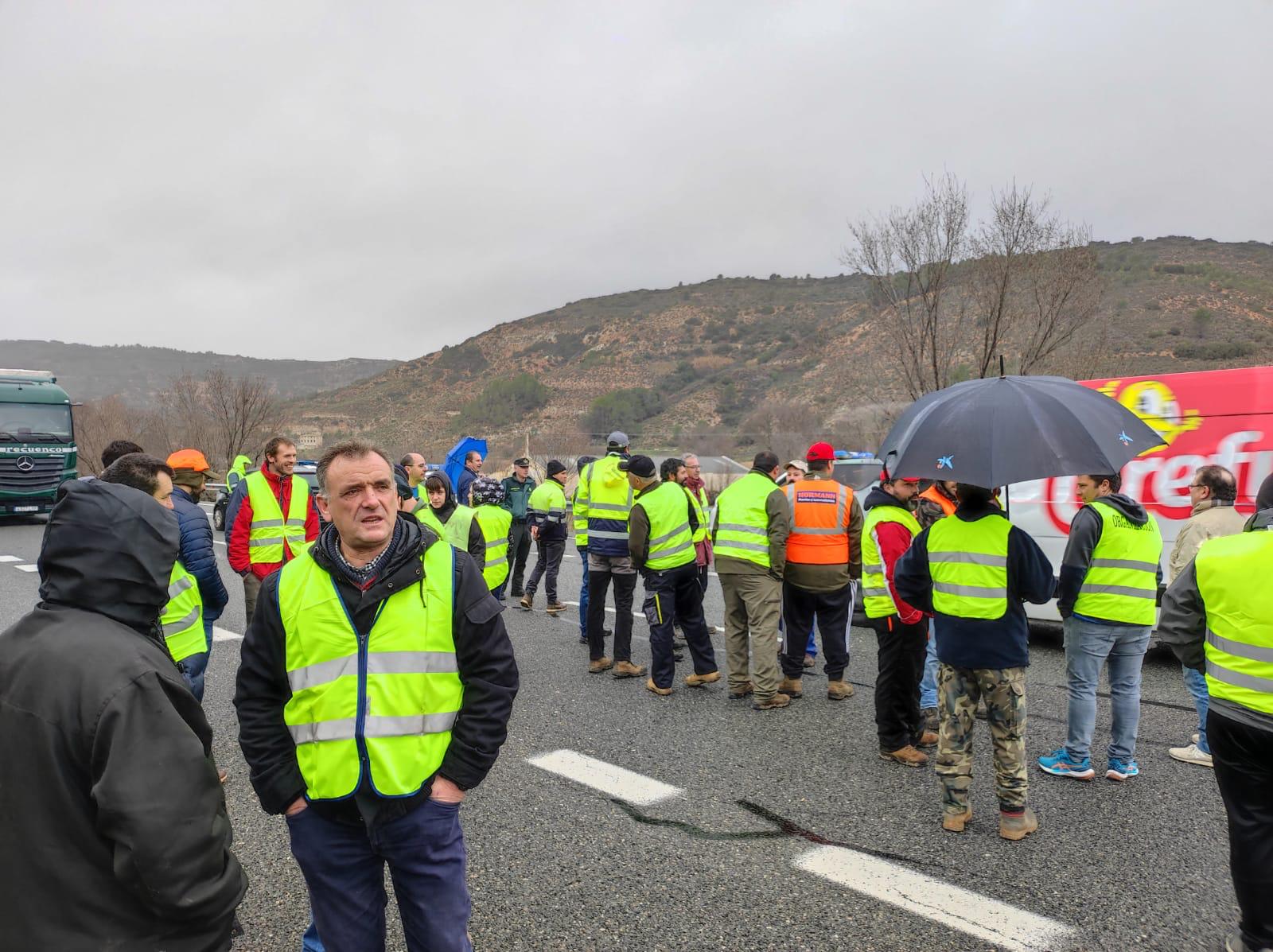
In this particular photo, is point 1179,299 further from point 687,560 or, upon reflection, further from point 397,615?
point 397,615

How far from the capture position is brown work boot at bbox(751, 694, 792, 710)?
6422 mm

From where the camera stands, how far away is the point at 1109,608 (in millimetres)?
4871

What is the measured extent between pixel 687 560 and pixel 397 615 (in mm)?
4828

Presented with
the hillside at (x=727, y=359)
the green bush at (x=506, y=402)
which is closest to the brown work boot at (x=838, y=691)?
the hillside at (x=727, y=359)

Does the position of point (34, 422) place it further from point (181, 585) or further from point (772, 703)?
point (772, 703)

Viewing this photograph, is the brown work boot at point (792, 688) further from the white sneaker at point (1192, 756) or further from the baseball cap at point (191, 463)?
the baseball cap at point (191, 463)

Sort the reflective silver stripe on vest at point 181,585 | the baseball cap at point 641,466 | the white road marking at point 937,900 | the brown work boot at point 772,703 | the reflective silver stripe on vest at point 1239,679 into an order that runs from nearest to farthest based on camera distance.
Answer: the reflective silver stripe on vest at point 1239,679, the white road marking at point 937,900, the reflective silver stripe on vest at point 181,585, the brown work boot at point 772,703, the baseball cap at point 641,466

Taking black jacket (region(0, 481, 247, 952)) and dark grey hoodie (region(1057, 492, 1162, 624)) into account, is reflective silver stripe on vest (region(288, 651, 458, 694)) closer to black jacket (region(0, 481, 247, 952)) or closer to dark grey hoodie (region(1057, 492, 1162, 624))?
black jacket (region(0, 481, 247, 952))

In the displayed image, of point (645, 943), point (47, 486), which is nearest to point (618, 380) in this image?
point (47, 486)

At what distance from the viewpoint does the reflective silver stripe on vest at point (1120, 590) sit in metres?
4.86

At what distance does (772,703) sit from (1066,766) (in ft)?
6.75

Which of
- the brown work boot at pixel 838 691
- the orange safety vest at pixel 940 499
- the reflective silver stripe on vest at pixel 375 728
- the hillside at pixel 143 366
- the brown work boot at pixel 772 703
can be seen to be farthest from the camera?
the hillside at pixel 143 366

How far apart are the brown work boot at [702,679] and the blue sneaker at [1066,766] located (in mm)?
2630

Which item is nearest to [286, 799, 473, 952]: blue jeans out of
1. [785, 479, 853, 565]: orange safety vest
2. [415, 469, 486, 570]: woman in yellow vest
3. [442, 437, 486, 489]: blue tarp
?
[415, 469, 486, 570]: woman in yellow vest
